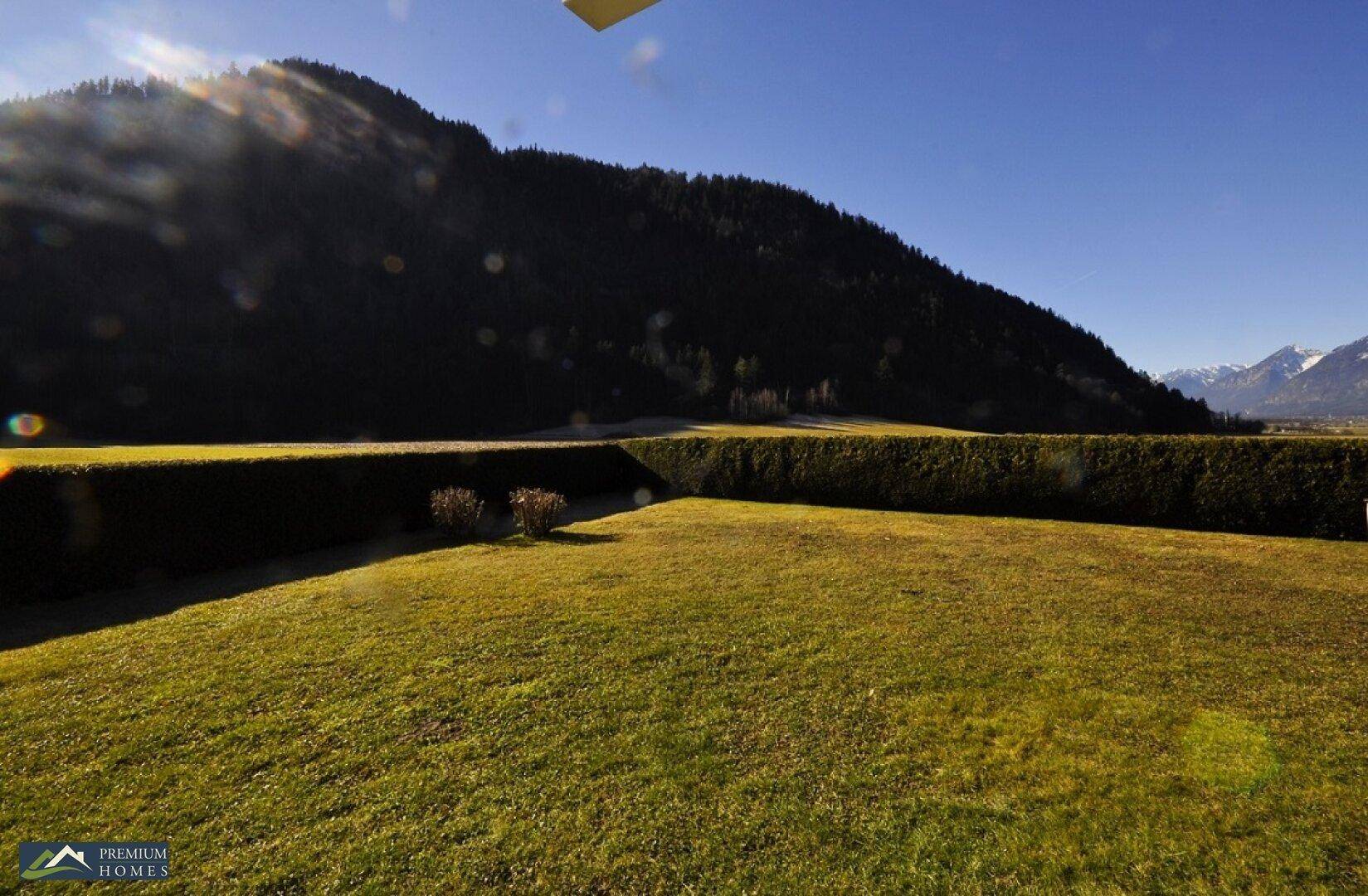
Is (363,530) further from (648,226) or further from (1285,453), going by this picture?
(648,226)

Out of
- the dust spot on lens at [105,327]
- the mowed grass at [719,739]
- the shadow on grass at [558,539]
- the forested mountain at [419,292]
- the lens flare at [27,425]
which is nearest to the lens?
the mowed grass at [719,739]

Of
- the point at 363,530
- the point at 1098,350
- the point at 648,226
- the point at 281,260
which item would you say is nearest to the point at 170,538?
the point at 363,530

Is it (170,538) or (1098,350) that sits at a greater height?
(1098,350)

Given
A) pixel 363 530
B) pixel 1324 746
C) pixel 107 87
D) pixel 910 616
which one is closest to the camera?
pixel 1324 746

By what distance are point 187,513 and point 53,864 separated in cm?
898

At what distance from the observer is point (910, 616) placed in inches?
267

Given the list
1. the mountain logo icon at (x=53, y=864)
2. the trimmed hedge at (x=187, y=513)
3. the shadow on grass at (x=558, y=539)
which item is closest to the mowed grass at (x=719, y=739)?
the mountain logo icon at (x=53, y=864)

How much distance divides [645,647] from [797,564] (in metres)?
4.32

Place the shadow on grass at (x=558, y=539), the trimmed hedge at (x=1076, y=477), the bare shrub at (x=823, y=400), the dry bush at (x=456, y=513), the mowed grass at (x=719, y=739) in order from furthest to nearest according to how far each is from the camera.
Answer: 1. the bare shrub at (x=823, y=400)
2. the dry bush at (x=456, y=513)
3. the shadow on grass at (x=558, y=539)
4. the trimmed hedge at (x=1076, y=477)
5. the mowed grass at (x=719, y=739)

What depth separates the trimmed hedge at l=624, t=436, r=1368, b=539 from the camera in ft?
36.8

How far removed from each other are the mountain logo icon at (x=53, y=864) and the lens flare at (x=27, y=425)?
272ft

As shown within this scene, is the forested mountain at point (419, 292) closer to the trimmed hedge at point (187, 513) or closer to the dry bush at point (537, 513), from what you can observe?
the trimmed hedge at point (187, 513)

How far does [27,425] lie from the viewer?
194 feet

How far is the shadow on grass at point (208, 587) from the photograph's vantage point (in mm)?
7410
